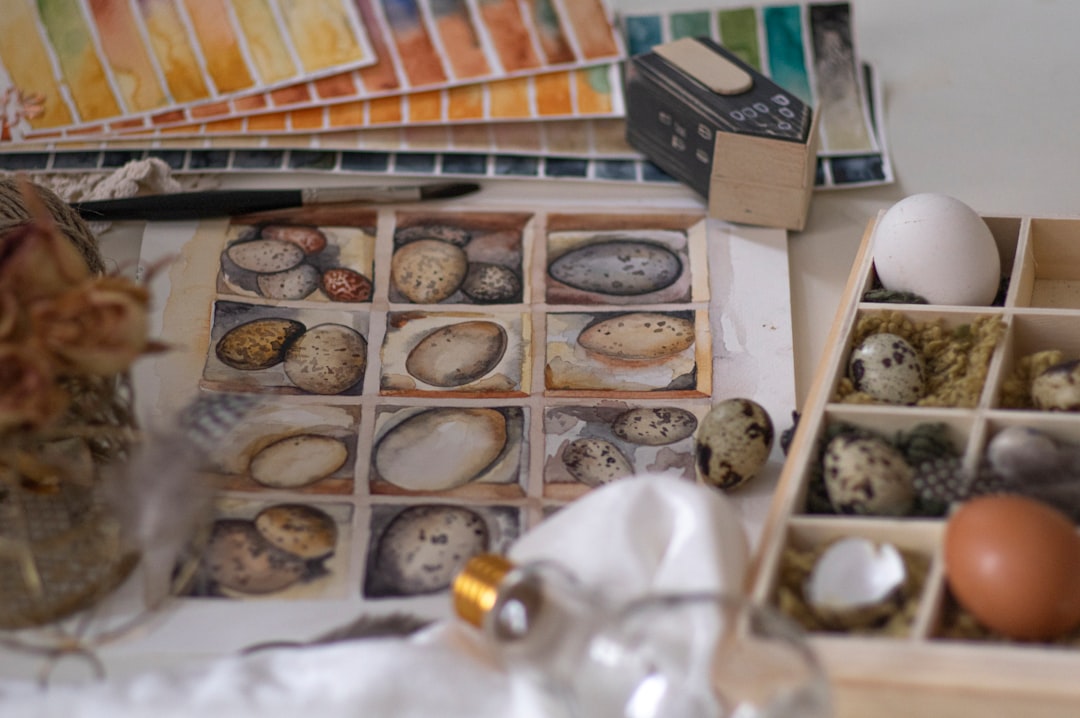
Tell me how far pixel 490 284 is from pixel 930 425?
357 millimetres

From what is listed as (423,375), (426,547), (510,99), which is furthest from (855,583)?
→ (510,99)

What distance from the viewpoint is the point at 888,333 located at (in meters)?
0.71

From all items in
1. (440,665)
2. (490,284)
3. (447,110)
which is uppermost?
(447,110)

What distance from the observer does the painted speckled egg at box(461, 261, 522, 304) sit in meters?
0.85

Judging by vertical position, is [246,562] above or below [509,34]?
below

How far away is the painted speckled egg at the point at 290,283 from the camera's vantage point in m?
0.85

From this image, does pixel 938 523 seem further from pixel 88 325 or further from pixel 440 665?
pixel 88 325

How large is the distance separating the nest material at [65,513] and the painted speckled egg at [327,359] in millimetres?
143

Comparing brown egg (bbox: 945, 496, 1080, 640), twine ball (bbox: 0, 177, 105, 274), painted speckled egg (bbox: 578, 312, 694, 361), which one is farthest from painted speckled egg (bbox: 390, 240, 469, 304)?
brown egg (bbox: 945, 496, 1080, 640)

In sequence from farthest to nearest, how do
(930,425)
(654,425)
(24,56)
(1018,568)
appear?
1. (24,56)
2. (654,425)
3. (930,425)
4. (1018,568)

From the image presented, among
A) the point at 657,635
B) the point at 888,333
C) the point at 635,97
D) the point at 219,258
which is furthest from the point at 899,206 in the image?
the point at 219,258

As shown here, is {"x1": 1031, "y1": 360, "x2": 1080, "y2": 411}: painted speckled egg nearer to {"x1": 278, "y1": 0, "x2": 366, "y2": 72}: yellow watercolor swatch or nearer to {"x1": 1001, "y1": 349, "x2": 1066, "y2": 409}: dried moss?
{"x1": 1001, "y1": 349, "x2": 1066, "y2": 409}: dried moss

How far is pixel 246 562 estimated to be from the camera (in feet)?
2.14

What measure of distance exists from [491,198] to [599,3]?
27cm
